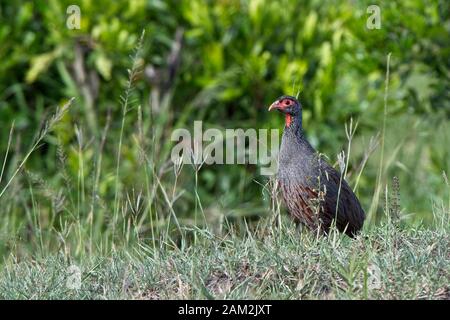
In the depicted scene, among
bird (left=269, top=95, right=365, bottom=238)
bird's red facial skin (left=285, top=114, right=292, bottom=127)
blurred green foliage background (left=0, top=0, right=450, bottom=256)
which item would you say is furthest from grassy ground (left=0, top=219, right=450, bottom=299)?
blurred green foliage background (left=0, top=0, right=450, bottom=256)

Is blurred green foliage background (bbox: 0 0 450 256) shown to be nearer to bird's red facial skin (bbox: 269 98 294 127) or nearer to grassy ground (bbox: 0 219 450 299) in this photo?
bird's red facial skin (bbox: 269 98 294 127)

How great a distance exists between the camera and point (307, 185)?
5113 millimetres

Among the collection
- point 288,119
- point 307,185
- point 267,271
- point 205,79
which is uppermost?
point 205,79

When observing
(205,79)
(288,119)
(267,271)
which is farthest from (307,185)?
(205,79)

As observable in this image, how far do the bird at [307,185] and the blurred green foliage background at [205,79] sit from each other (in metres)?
2.03

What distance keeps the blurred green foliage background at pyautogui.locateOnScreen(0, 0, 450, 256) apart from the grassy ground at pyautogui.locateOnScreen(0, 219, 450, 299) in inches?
115

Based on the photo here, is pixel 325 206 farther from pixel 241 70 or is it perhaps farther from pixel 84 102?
pixel 84 102

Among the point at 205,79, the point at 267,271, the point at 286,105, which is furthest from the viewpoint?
the point at 205,79

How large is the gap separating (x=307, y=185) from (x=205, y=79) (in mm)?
2787

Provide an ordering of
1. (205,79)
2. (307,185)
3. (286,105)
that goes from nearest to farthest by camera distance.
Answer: (307,185)
(286,105)
(205,79)

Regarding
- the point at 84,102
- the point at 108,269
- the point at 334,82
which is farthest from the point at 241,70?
the point at 108,269

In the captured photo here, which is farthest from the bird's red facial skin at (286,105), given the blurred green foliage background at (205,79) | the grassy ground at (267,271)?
the blurred green foliage background at (205,79)

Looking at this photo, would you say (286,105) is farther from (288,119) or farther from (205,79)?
(205,79)

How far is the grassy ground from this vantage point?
3908 millimetres
